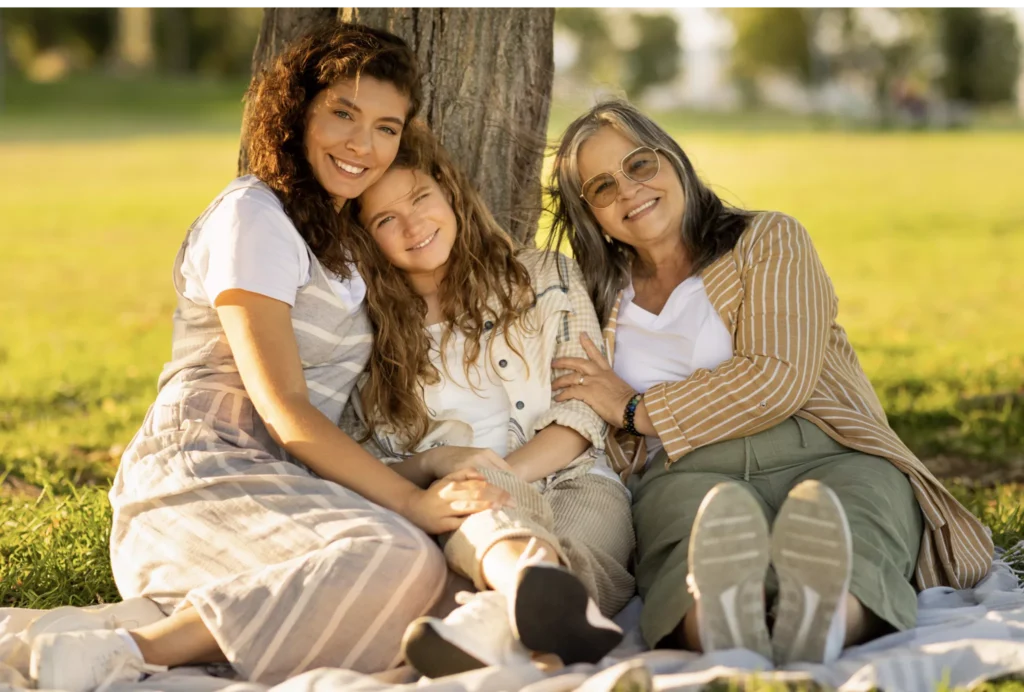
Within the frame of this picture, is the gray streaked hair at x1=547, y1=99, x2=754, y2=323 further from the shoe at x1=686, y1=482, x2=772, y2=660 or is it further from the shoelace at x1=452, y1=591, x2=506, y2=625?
the shoelace at x1=452, y1=591, x2=506, y2=625

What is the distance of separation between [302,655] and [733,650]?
1123 mm

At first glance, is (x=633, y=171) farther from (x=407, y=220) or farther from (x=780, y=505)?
(x=780, y=505)

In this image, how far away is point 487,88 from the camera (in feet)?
15.2

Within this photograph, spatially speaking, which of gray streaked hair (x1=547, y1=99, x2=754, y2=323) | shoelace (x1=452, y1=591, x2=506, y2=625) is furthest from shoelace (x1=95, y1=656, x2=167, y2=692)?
gray streaked hair (x1=547, y1=99, x2=754, y2=323)

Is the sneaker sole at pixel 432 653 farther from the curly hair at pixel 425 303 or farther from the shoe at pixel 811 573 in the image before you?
the curly hair at pixel 425 303

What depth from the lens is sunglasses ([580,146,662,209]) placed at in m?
3.96

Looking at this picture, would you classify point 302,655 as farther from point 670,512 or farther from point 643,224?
point 643,224

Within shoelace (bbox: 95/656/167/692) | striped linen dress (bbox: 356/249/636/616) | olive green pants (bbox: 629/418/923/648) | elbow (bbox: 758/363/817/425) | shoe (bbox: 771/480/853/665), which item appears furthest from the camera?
elbow (bbox: 758/363/817/425)

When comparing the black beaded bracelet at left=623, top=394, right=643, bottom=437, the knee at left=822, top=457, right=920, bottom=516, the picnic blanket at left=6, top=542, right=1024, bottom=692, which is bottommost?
the picnic blanket at left=6, top=542, right=1024, bottom=692

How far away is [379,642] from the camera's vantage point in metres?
3.10

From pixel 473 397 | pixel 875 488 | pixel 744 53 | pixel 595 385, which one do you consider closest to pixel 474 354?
pixel 473 397

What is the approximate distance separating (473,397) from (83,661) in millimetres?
1491

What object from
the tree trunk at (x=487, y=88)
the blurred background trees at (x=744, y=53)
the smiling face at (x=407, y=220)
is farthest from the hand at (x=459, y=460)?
the blurred background trees at (x=744, y=53)

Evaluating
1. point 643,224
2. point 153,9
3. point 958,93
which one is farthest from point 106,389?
point 958,93
